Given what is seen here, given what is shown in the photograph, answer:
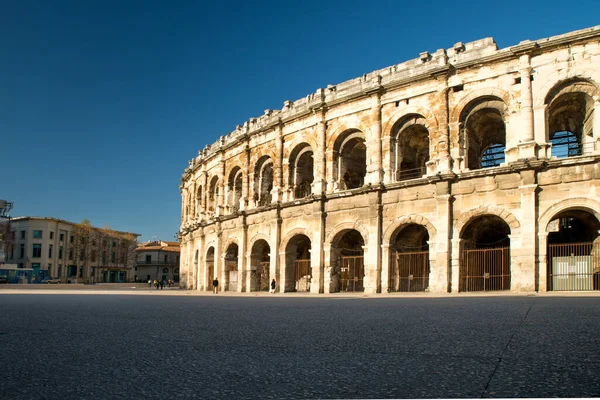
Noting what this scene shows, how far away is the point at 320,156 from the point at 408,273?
256 inches

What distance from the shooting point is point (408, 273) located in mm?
21422

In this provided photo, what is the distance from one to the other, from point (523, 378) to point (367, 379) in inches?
35.1

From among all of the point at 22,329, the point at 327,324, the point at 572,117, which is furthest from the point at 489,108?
the point at 22,329

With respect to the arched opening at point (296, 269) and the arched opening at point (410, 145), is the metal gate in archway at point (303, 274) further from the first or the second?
the arched opening at point (410, 145)

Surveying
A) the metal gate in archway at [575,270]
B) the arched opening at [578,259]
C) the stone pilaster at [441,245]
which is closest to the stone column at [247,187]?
the stone pilaster at [441,245]

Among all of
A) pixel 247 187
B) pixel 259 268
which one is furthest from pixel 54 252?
pixel 259 268

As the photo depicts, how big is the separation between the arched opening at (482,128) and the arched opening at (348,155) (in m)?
4.59

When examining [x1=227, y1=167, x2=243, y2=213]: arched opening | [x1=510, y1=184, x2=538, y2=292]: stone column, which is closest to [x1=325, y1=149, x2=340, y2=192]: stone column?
[x1=227, y1=167, x2=243, y2=213]: arched opening

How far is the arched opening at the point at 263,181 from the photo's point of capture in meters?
27.9

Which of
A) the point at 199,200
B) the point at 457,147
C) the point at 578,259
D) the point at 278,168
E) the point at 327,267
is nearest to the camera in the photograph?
the point at 578,259

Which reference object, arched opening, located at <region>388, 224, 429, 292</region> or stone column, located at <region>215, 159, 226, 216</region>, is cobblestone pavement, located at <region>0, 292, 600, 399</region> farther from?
stone column, located at <region>215, 159, 226, 216</region>

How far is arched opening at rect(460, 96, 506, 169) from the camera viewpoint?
19.8 metres

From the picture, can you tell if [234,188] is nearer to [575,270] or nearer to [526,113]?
[526,113]

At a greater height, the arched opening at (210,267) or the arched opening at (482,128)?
the arched opening at (482,128)
